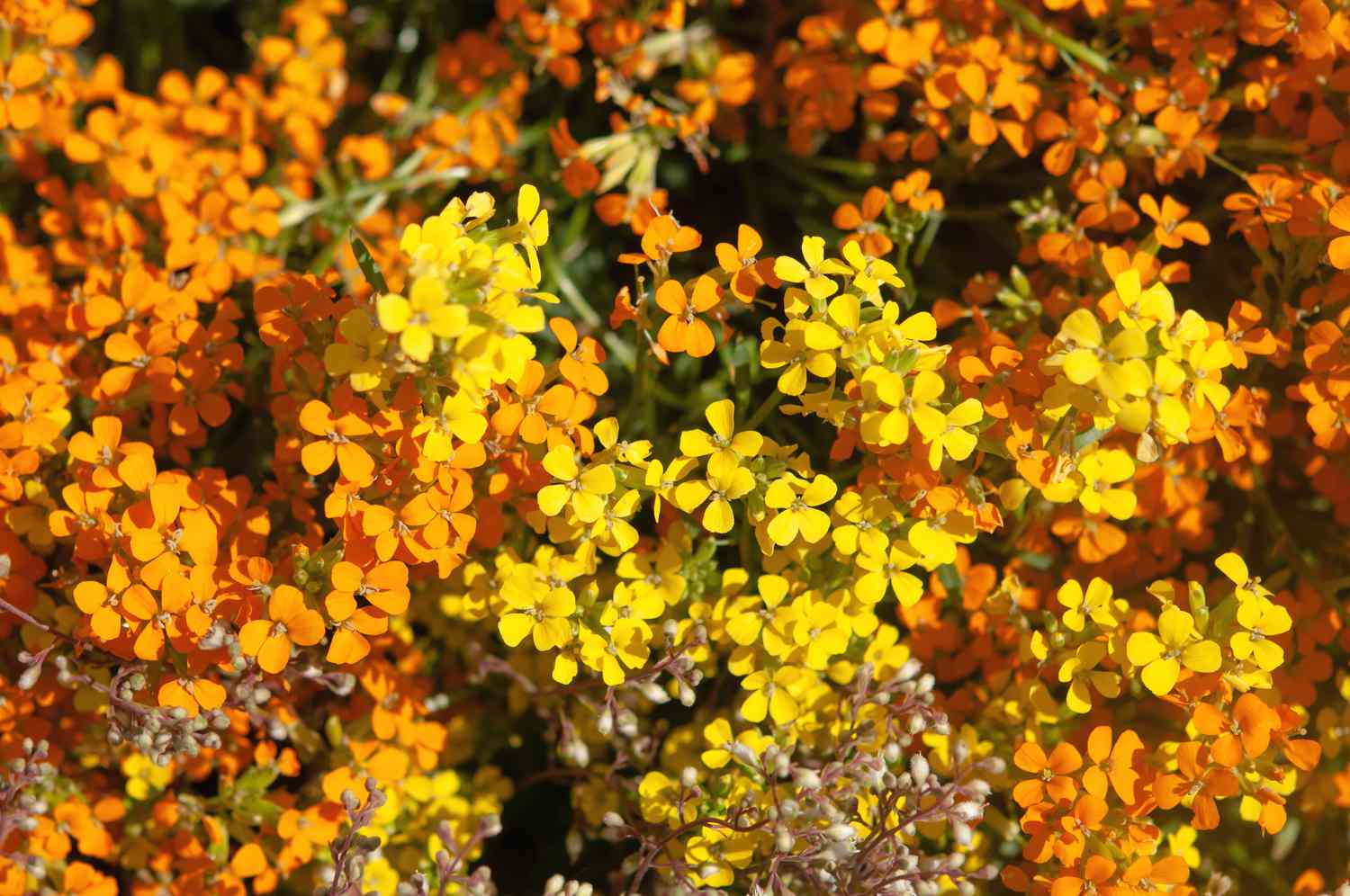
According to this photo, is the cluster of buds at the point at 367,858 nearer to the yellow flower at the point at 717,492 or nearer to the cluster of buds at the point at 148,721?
the cluster of buds at the point at 148,721

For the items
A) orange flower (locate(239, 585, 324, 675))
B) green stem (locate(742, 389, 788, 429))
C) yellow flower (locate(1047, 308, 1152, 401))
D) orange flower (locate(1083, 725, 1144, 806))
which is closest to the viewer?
yellow flower (locate(1047, 308, 1152, 401))

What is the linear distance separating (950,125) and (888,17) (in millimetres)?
236

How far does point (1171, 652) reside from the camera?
1.71m

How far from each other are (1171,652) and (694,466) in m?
0.76

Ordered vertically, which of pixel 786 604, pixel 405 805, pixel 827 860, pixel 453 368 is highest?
pixel 453 368

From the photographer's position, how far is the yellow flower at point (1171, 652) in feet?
5.47

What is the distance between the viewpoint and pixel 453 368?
146 centimetres

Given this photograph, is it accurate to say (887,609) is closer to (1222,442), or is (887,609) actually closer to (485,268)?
(1222,442)

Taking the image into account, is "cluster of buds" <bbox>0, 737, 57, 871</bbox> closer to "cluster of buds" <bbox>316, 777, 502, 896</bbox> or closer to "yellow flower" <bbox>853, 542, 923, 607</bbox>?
"cluster of buds" <bbox>316, 777, 502, 896</bbox>

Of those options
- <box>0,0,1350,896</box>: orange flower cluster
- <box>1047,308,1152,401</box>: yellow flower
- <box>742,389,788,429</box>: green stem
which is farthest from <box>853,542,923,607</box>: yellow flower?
<box>1047,308,1152,401</box>: yellow flower

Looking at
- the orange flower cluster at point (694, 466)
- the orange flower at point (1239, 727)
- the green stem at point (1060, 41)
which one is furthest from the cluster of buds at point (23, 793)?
the green stem at point (1060, 41)

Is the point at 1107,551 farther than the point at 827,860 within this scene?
Yes

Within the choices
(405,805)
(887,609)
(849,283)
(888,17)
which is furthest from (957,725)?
(888,17)

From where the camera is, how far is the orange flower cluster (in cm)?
166
